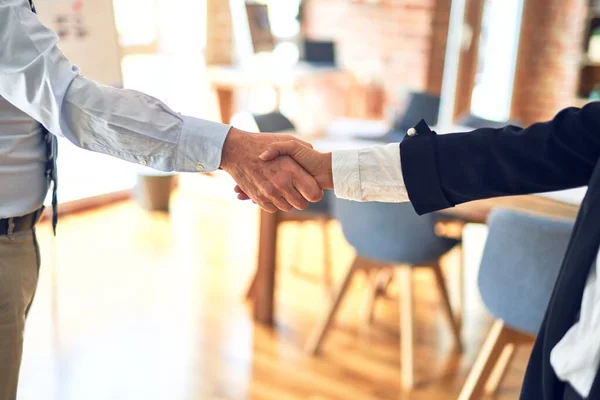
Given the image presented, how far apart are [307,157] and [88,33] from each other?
2122 mm

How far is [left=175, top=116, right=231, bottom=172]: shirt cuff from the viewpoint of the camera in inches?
55.6

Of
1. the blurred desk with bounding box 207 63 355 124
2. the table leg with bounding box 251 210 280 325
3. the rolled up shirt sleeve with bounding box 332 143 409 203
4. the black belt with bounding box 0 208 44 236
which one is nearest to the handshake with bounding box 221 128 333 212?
the rolled up shirt sleeve with bounding box 332 143 409 203

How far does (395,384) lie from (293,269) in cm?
126

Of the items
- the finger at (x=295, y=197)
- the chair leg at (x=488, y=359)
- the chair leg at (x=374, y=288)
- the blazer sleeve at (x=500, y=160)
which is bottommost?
the chair leg at (x=374, y=288)

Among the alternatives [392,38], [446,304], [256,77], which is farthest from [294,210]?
[392,38]

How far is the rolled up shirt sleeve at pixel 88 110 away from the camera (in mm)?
1294

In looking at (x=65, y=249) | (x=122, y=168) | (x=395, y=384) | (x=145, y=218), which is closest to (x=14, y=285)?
(x=395, y=384)

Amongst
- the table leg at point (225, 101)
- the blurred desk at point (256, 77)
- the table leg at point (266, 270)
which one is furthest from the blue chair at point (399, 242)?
the table leg at point (225, 101)

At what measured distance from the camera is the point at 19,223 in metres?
1.45

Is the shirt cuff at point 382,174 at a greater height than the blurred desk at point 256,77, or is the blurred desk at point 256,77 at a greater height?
the shirt cuff at point 382,174

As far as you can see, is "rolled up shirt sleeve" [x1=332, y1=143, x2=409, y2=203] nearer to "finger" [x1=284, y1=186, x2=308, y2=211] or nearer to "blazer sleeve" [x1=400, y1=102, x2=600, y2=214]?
→ "blazer sleeve" [x1=400, y1=102, x2=600, y2=214]

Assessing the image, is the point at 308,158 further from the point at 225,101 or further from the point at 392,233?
the point at 225,101

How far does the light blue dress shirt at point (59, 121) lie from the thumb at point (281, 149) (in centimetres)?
13

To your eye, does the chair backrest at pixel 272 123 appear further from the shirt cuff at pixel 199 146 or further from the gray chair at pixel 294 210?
the shirt cuff at pixel 199 146
